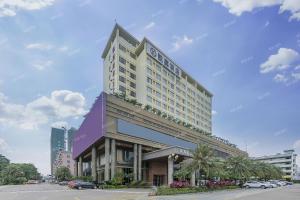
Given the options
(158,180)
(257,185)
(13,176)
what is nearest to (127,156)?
(158,180)

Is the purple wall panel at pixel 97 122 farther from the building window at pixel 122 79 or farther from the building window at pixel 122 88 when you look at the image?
the building window at pixel 122 79

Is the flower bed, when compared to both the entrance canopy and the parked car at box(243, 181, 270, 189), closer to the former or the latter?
the entrance canopy

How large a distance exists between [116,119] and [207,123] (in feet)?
271

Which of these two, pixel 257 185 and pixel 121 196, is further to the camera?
pixel 257 185

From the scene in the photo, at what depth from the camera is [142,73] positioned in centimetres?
8812

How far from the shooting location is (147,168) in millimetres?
68875

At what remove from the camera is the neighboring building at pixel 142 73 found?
85.2 m

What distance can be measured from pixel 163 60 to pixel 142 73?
35.1ft

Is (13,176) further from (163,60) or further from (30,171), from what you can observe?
(163,60)

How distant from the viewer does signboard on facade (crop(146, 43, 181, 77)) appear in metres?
89.4

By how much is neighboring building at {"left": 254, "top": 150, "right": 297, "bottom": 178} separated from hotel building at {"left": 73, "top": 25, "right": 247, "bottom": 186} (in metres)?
52.1

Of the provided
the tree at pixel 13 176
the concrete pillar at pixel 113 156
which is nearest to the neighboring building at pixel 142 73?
the concrete pillar at pixel 113 156

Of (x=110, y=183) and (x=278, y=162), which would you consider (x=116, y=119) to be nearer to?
(x=110, y=183)

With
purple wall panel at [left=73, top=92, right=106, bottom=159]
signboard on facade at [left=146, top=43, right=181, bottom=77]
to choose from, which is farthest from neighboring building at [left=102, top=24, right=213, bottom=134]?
purple wall panel at [left=73, top=92, right=106, bottom=159]
